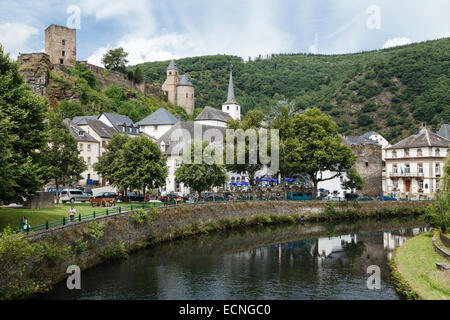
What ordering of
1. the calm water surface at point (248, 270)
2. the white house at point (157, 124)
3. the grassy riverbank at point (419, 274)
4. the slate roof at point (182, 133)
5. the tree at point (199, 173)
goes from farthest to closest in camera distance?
the white house at point (157, 124)
the slate roof at point (182, 133)
the tree at point (199, 173)
the calm water surface at point (248, 270)
the grassy riverbank at point (419, 274)

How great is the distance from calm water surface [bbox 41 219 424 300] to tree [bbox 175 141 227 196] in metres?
6.95

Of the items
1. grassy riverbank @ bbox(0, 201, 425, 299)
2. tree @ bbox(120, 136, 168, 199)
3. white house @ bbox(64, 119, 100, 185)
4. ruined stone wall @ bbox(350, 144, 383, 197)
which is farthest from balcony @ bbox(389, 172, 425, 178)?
white house @ bbox(64, 119, 100, 185)

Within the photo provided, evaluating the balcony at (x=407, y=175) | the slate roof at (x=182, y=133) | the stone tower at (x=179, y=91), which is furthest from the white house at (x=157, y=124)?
the balcony at (x=407, y=175)

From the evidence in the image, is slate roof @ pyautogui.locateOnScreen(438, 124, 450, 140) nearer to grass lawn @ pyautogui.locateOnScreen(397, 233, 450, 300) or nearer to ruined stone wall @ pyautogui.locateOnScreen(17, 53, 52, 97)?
grass lawn @ pyautogui.locateOnScreen(397, 233, 450, 300)

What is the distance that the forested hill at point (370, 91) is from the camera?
4668 inches

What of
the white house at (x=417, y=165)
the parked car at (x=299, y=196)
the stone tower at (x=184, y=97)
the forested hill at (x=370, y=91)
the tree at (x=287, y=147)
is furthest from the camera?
the stone tower at (x=184, y=97)

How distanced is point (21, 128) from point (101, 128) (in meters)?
52.5

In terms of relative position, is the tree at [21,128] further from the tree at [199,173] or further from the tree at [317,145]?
the tree at [317,145]

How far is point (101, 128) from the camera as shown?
77.6 metres

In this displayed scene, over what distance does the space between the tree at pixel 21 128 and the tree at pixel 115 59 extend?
3790 inches

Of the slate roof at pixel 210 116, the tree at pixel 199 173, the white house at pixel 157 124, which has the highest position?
the slate roof at pixel 210 116

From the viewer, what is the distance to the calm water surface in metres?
21.6

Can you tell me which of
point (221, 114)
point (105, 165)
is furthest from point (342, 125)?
point (105, 165)
